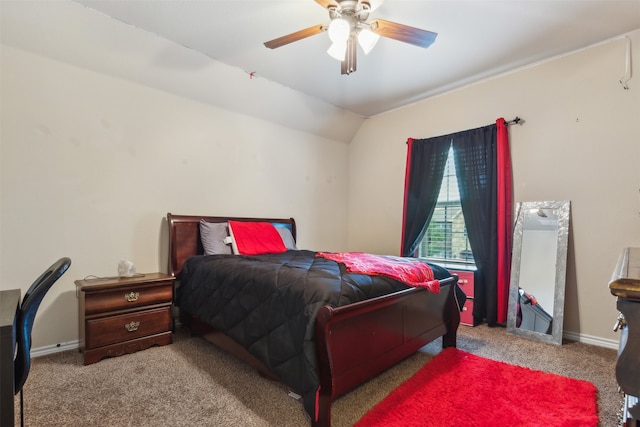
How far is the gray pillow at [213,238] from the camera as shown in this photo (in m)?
3.08

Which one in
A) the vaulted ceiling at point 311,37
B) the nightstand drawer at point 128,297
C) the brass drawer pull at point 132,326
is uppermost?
the vaulted ceiling at point 311,37

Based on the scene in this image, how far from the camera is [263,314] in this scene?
1830mm

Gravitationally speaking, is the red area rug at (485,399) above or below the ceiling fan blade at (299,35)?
below

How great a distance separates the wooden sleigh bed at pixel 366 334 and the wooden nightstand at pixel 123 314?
29 centimetres

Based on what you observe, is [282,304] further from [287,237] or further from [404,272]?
[287,237]

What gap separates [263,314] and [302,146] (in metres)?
2.93

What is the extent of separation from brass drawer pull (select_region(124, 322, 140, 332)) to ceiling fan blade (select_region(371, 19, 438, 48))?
278 cm

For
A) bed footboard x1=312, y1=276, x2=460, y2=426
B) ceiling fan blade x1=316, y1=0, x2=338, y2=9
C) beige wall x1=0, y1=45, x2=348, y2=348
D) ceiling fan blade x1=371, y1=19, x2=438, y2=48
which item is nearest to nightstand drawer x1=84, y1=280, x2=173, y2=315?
beige wall x1=0, y1=45, x2=348, y2=348

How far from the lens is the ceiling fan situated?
1.93 m

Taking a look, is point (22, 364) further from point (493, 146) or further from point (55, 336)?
point (493, 146)

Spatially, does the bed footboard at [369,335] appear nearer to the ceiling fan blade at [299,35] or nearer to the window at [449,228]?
the window at [449,228]

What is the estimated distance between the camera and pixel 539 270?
2.93m

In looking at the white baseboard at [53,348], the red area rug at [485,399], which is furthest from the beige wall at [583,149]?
the white baseboard at [53,348]

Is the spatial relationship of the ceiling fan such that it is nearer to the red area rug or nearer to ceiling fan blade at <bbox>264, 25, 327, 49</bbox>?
ceiling fan blade at <bbox>264, 25, 327, 49</bbox>
